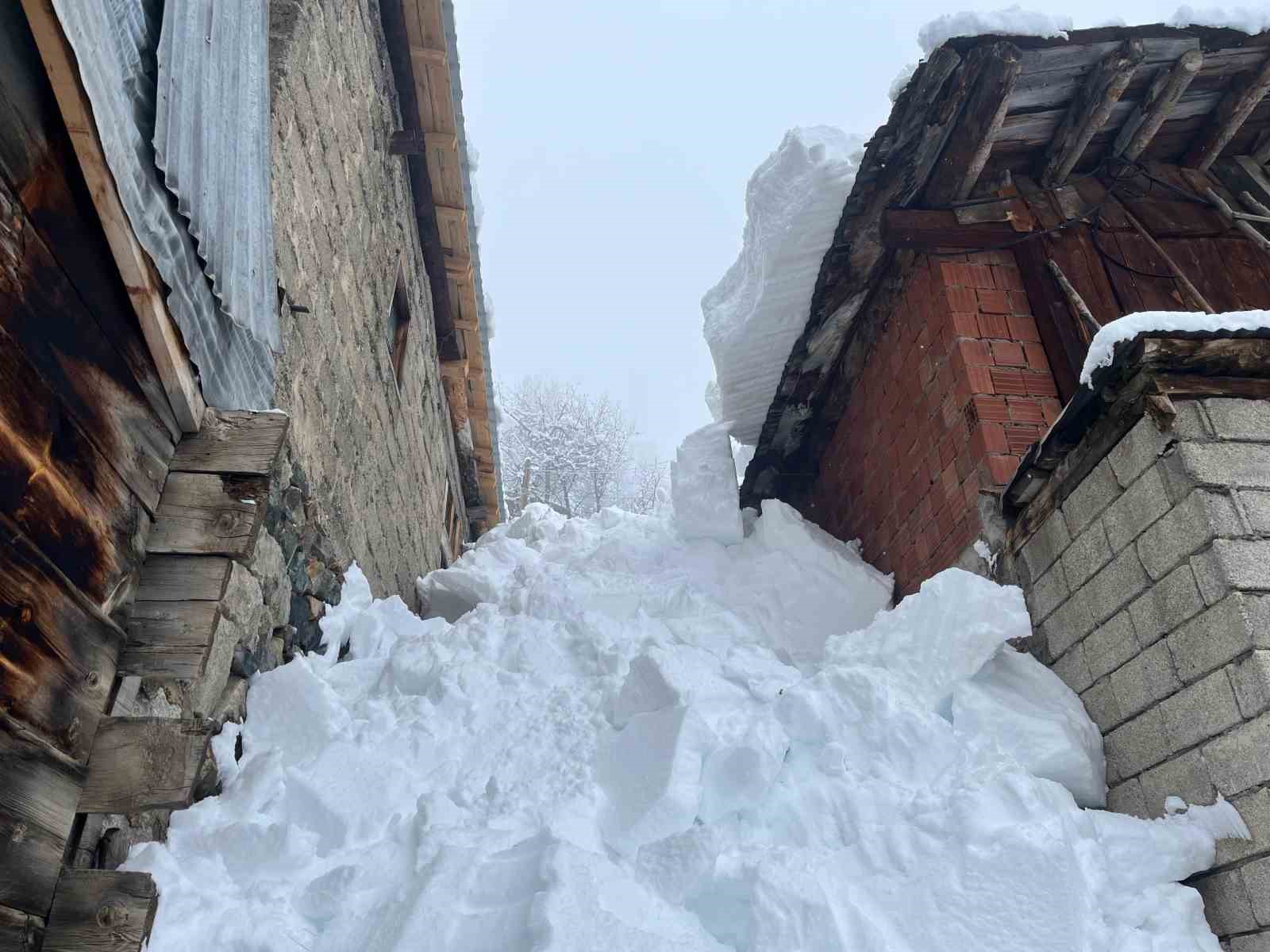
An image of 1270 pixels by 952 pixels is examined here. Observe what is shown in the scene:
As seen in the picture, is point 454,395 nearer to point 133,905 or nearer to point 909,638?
point 909,638

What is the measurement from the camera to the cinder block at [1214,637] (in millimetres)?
2354

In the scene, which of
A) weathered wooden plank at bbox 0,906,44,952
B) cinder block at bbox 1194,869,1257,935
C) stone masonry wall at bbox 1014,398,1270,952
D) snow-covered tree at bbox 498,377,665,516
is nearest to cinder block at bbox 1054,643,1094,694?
stone masonry wall at bbox 1014,398,1270,952

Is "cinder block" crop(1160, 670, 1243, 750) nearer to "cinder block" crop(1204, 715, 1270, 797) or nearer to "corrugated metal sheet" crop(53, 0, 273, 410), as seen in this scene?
"cinder block" crop(1204, 715, 1270, 797)

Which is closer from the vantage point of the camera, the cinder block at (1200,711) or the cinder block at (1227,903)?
the cinder block at (1227,903)

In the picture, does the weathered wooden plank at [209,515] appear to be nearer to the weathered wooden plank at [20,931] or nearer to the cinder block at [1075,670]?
the weathered wooden plank at [20,931]

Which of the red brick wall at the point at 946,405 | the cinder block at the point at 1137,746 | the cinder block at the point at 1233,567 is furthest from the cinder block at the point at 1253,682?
the red brick wall at the point at 946,405

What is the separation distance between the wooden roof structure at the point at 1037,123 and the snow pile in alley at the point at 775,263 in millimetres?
110

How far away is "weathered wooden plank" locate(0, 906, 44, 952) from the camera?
5.21ft

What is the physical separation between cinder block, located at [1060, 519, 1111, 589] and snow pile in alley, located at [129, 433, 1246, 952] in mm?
245

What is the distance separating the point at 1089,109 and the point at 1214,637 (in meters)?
2.64

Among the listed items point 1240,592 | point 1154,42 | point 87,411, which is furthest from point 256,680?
point 1154,42

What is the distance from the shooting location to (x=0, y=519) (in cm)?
156

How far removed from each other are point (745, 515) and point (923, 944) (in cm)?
404

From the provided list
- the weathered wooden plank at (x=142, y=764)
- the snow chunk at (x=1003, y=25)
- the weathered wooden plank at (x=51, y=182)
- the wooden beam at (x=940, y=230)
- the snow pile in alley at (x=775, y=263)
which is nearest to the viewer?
the weathered wooden plank at (x=51, y=182)
